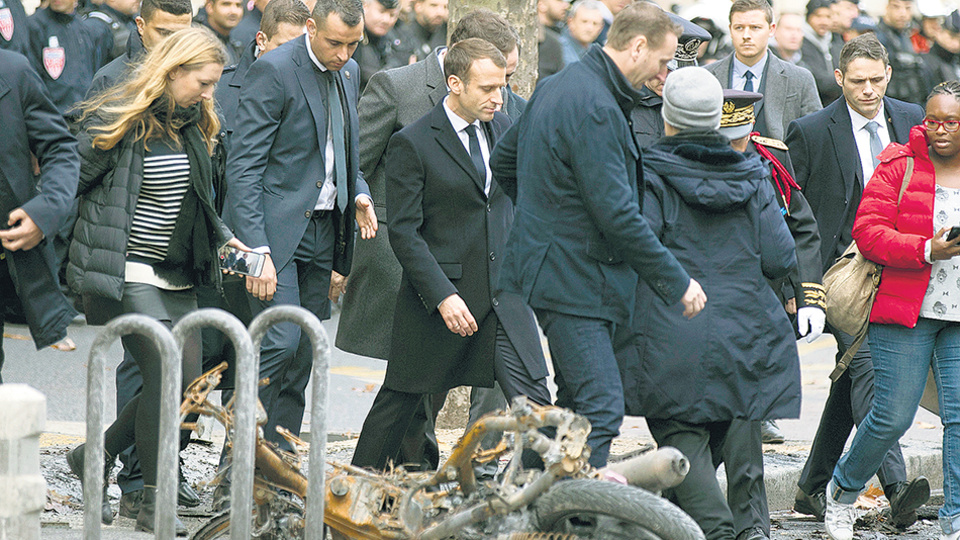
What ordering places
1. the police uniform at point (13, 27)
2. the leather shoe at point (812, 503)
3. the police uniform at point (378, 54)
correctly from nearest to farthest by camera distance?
1. the leather shoe at point (812, 503)
2. the police uniform at point (13, 27)
3. the police uniform at point (378, 54)

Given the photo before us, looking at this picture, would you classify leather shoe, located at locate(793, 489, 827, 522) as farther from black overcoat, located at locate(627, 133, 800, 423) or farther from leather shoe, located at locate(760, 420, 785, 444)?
black overcoat, located at locate(627, 133, 800, 423)

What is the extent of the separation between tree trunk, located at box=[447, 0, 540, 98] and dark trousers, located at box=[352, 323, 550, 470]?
2813mm

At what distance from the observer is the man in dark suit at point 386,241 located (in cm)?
686

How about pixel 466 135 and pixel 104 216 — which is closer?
pixel 104 216

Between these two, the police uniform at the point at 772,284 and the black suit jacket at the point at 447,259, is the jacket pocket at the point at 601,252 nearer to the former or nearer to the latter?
the police uniform at the point at 772,284

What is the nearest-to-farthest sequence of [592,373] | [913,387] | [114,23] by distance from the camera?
[592,373] < [913,387] < [114,23]

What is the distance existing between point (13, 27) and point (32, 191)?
5.87 metres

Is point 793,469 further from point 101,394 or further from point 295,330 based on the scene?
point 101,394

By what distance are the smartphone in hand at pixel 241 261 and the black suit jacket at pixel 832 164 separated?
2870 millimetres

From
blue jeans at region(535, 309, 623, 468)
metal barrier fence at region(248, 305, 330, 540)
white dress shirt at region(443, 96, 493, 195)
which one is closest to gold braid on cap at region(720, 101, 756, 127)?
white dress shirt at region(443, 96, 493, 195)

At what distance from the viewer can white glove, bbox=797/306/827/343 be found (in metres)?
5.96

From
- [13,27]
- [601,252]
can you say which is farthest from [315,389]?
[13,27]

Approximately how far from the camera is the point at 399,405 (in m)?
6.19

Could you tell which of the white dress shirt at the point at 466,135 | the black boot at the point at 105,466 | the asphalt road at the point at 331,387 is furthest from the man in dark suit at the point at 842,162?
the black boot at the point at 105,466
